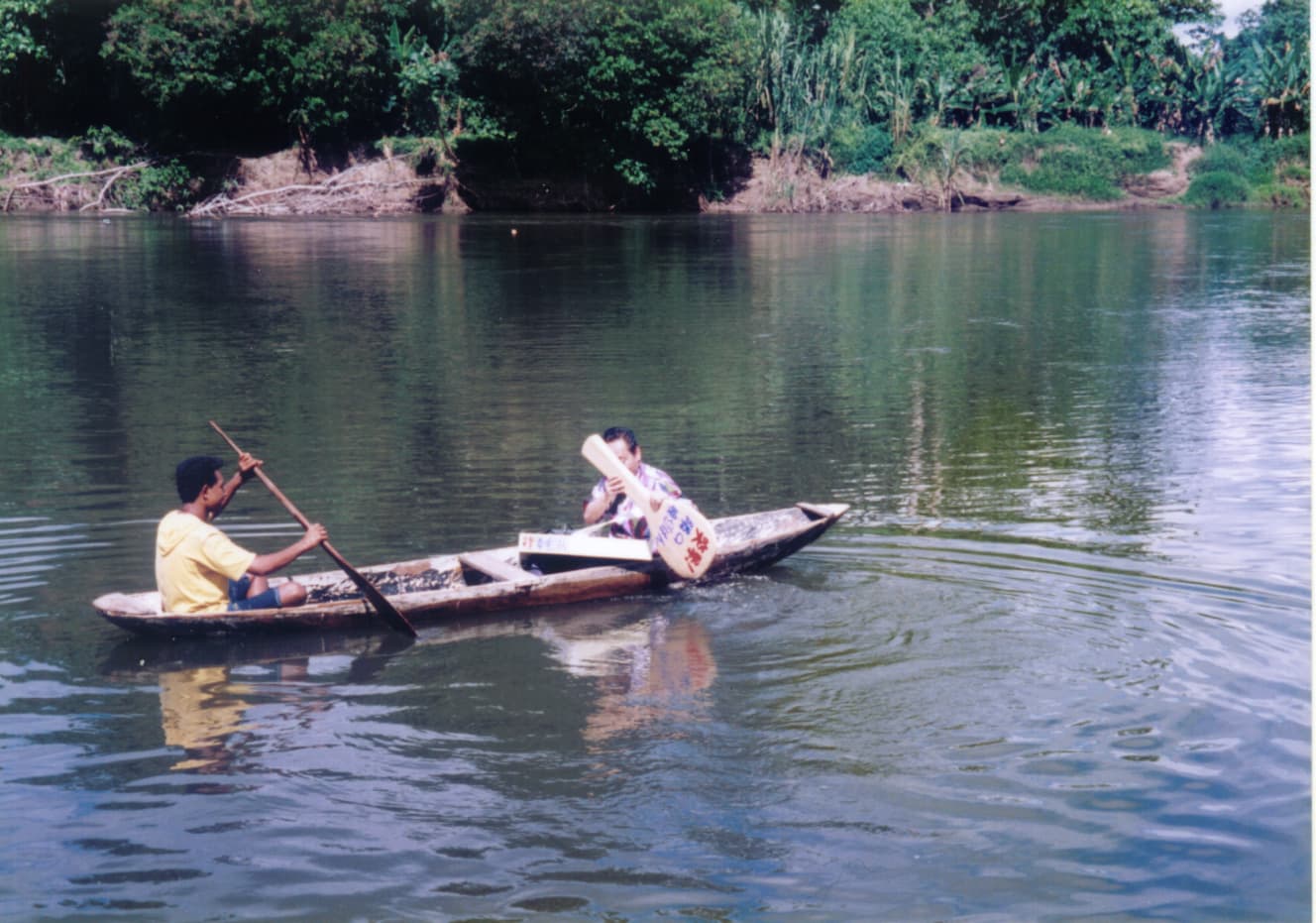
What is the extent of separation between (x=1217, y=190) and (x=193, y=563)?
5439 centimetres

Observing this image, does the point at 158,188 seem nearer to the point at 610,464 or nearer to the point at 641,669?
the point at 610,464

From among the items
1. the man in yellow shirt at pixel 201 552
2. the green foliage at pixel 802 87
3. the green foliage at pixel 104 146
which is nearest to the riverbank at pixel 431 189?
the green foliage at pixel 104 146

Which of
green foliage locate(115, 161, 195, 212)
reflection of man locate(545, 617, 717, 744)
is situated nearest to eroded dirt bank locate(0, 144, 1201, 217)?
green foliage locate(115, 161, 195, 212)

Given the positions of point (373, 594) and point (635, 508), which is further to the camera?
point (635, 508)

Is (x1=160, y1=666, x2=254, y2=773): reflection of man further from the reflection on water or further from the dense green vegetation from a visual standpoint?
the dense green vegetation

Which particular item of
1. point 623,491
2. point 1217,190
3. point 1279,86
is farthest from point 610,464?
point 1217,190

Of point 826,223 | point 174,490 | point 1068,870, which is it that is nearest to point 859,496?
point 174,490

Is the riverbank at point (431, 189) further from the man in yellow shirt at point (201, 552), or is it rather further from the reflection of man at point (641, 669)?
the reflection of man at point (641, 669)

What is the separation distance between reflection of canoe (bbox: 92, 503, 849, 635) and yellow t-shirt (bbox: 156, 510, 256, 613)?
5.8 inches

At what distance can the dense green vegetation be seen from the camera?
49.4 metres

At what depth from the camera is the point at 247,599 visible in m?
9.09

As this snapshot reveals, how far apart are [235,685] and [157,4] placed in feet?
148

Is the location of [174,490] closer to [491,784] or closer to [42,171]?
[491,784]

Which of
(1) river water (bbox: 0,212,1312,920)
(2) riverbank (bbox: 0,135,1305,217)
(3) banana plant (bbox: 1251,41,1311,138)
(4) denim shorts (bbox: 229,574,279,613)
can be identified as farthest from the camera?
(3) banana plant (bbox: 1251,41,1311,138)
